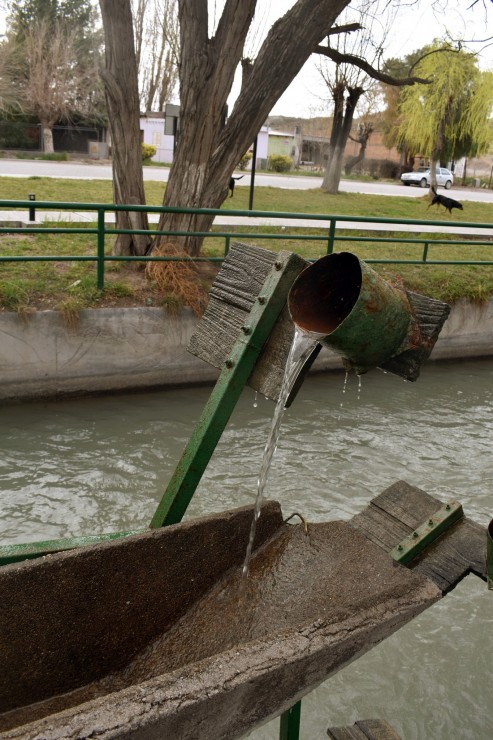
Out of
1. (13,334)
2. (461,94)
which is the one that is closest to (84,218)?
(13,334)

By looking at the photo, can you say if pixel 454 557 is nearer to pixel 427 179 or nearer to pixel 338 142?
pixel 338 142

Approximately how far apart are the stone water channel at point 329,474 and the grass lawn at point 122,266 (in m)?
1.16

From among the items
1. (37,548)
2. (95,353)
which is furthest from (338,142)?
(37,548)

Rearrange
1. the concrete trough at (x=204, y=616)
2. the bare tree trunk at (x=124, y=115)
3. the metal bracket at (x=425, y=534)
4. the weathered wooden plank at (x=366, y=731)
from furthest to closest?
the bare tree trunk at (x=124, y=115), the weathered wooden plank at (x=366, y=731), the metal bracket at (x=425, y=534), the concrete trough at (x=204, y=616)

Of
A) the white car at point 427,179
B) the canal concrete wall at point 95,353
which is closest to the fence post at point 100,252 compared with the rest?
the canal concrete wall at point 95,353

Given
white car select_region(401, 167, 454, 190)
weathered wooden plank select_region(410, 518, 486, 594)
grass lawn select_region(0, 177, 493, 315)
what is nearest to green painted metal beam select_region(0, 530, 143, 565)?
weathered wooden plank select_region(410, 518, 486, 594)

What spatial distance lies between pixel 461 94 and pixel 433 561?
2566cm

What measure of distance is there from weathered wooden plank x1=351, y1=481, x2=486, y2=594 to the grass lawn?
17.1ft

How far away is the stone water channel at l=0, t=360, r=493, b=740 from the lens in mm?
3992

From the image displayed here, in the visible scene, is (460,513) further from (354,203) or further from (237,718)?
(354,203)

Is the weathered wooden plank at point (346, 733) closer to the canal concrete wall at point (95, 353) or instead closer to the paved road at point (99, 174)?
the canal concrete wall at point (95, 353)

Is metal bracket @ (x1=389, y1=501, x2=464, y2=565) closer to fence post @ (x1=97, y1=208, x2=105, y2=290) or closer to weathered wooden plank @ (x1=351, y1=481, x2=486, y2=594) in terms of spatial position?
weathered wooden plank @ (x1=351, y1=481, x2=486, y2=594)

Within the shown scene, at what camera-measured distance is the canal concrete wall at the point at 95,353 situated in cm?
756

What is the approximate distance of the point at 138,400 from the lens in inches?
317
